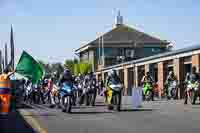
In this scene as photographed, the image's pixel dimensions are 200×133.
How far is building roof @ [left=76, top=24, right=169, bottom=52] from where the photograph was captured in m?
104

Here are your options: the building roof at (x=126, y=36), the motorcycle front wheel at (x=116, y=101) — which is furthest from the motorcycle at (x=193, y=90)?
the building roof at (x=126, y=36)

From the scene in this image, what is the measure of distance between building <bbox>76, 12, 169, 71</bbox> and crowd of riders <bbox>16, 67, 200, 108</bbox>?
210 feet

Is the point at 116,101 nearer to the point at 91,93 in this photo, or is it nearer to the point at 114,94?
the point at 114,94

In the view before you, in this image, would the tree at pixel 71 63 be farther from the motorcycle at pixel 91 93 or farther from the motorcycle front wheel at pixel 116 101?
the motorcycle front wheel at pixel 116 101

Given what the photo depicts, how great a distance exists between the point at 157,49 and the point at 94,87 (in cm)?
7679

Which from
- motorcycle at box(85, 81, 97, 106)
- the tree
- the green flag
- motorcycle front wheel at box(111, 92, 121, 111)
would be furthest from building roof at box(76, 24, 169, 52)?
the green flag

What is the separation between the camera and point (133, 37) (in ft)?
350

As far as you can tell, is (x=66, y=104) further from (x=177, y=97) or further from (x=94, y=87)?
(x=177, y=97)

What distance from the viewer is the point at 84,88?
27.1 meters

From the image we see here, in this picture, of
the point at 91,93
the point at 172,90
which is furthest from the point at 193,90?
the point at 172,90

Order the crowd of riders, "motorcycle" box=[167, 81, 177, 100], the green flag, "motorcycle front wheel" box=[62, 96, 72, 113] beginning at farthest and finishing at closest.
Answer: "motorcycle" box=[167, 81, 177, 100], the crowd of riders, "motorcycle front wheel" box=[62, 96, 72, 113], the green flag

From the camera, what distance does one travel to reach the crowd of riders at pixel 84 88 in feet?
71.4

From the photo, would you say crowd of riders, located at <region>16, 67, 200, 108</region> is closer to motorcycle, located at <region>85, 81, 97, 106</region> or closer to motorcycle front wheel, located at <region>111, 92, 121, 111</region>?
motorcycle, located at <region>85, 81, 97, 106</region>

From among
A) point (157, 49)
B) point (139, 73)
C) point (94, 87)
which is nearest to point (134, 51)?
point (157, 49)
